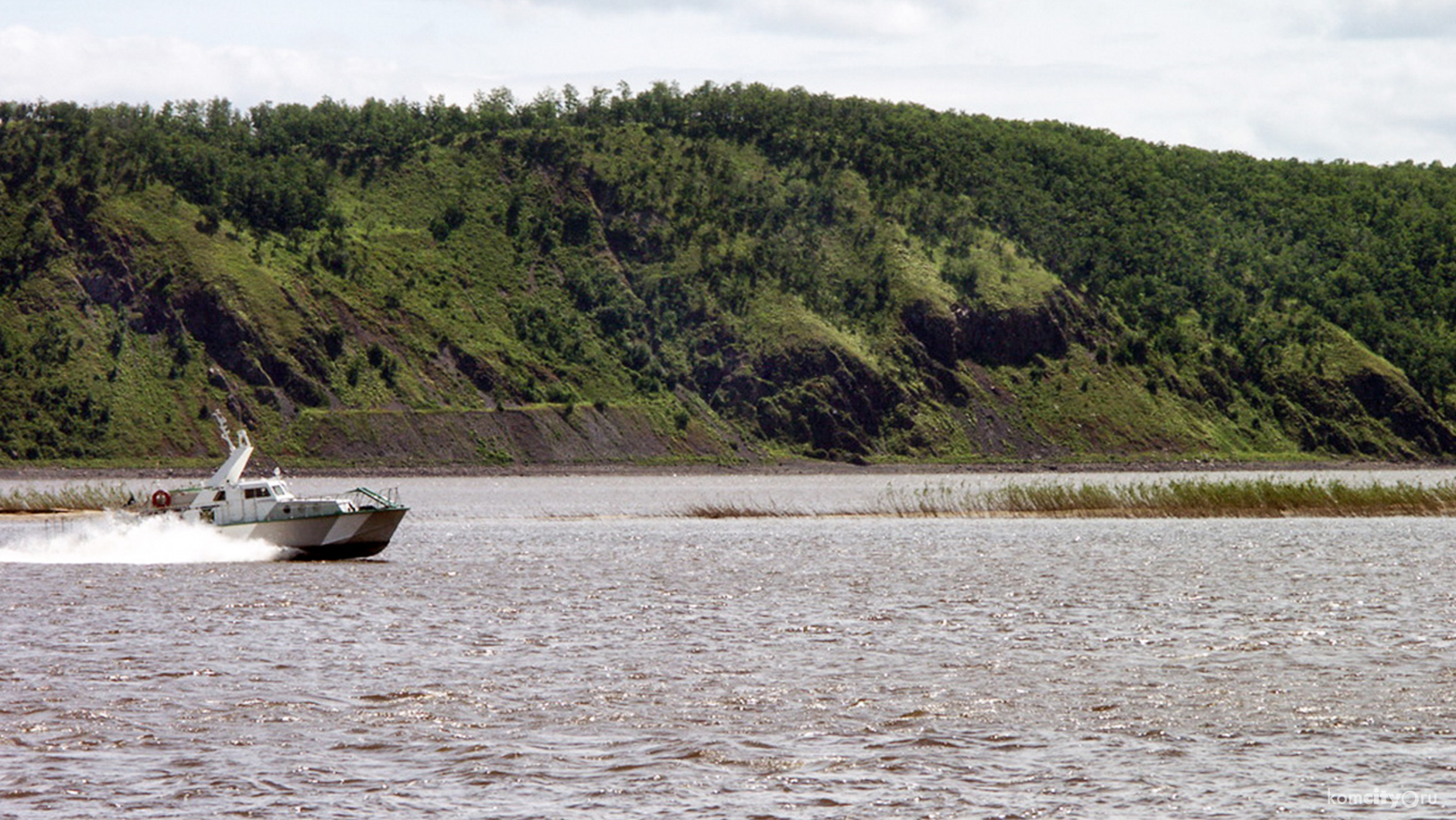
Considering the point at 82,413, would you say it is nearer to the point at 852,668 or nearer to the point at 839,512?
the point at 839,512

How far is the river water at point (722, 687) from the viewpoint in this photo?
2145 centimetres

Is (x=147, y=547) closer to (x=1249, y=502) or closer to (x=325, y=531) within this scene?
(x=325, y=531)

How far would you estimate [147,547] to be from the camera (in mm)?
61844

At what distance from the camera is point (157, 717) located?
26875 millimetres

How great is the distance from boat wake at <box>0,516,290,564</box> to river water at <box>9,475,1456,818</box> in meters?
0.13

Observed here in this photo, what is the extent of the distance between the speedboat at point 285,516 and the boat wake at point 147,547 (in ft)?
1.23

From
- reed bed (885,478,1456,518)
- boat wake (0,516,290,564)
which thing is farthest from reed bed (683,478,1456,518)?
boat wake (0,516,290,564)

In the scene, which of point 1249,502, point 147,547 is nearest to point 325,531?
point 147,547

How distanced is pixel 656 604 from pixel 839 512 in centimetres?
4474

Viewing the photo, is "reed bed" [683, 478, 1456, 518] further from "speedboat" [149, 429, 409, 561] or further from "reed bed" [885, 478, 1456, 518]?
"speedboat" [149, 429, 409, 561]

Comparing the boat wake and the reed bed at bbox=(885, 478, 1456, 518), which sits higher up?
the reed bed at bbox=(885, 478, 1456, 518)

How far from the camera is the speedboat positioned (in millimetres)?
59844

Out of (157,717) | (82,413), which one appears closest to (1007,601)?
(157,717)

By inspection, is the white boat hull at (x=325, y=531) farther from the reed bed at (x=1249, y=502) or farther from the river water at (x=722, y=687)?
the reed bed at (x=1249, y=502)
